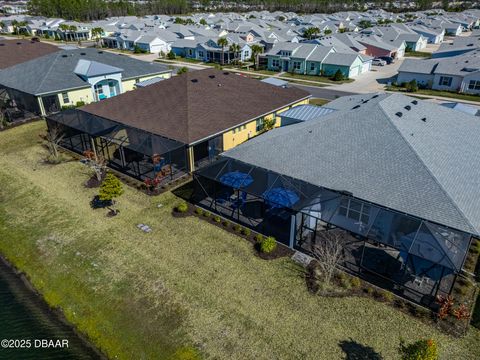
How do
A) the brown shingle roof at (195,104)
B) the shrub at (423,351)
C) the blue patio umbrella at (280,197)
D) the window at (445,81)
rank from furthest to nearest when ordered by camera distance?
the window at (445,81), the brown shingle roof at (195,104), the blue patio umbrella at (280,197), the shrub at (423,351)

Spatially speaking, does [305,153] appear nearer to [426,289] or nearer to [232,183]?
[232,183]

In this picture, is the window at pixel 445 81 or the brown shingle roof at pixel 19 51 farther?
the window at pixel 445 81

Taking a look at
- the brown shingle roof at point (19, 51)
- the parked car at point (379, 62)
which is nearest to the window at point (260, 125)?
the brown shingle roof at point (19, 51)

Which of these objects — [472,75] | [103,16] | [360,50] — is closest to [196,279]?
[472,75]

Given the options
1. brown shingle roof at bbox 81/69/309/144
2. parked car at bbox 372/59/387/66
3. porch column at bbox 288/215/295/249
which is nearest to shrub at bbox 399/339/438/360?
porch column at bbox 288/215/295/249

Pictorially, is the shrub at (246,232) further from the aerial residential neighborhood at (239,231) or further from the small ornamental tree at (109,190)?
the small ornamental tree at (109,190)

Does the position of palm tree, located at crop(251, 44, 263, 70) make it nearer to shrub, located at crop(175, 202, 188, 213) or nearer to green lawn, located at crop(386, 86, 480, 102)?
green lawn, located at crop(386, 86, 480, 102)
